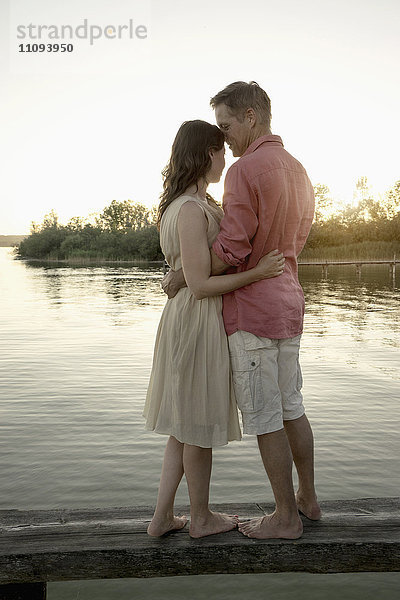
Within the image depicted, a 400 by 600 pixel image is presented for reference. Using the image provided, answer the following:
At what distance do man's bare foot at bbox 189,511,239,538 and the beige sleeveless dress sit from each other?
32 cm

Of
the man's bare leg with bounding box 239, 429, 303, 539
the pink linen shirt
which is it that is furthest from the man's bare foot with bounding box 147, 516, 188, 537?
the pink linen shirt

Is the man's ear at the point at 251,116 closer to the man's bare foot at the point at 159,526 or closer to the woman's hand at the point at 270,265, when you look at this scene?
the woman's hand at the point at 270,265

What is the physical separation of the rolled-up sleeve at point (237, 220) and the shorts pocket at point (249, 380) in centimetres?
35

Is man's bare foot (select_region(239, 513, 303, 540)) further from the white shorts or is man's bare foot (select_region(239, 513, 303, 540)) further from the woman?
the white shorts

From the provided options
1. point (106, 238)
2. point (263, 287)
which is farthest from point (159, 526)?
point (106, 238)

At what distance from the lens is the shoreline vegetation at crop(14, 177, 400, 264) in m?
68.6

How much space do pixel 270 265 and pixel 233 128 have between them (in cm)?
54

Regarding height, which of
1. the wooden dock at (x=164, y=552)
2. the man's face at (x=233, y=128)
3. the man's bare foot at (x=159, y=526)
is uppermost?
the man's face at (x=233, y=128)

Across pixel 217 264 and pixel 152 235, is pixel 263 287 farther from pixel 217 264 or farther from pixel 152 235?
pixel 152 235

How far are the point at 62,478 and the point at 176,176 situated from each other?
12.3 ft

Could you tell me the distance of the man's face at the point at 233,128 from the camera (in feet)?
8.41

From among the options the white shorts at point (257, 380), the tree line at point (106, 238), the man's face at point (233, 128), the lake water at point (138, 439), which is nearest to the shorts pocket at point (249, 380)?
the white shorts at point (257, 380)

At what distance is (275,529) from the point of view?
2.63 metres

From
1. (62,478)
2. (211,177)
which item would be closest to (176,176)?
(211,177)
